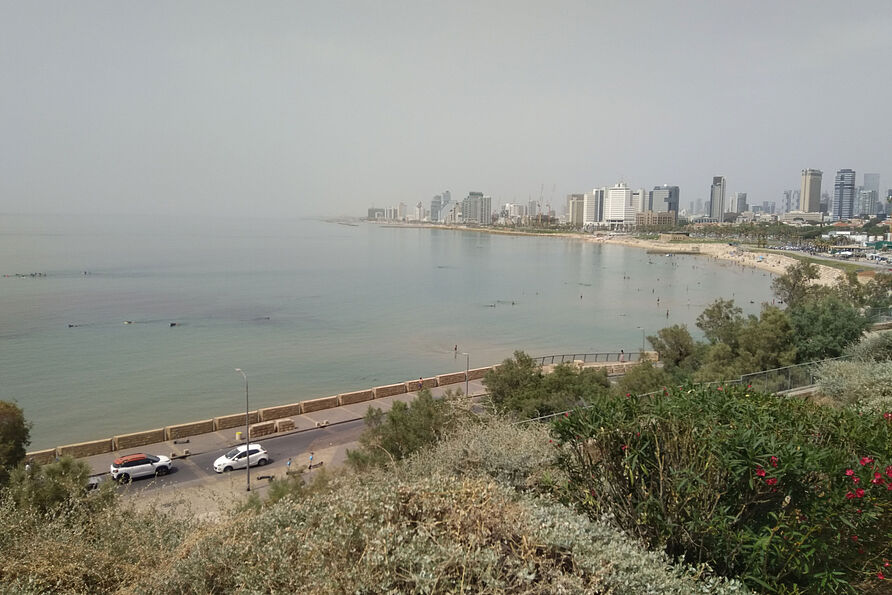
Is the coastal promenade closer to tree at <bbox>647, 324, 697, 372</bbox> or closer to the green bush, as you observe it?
the green bush

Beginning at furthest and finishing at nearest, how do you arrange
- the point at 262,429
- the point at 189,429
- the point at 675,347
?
1. the point at 675,347
2. the point at 262,429
3. the point at 189,429

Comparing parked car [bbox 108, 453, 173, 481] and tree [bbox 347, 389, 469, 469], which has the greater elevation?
tree [bbox 347, 389, 469, 469]

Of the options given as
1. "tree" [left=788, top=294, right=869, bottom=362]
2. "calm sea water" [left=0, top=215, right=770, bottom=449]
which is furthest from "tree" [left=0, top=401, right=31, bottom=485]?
"tree" [left=788, top=294, right=869, bottom=362]

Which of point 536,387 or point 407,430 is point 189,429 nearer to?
point 536,387

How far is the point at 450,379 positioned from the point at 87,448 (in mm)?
13620

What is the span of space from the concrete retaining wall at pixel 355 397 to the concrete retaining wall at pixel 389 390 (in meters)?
0.22

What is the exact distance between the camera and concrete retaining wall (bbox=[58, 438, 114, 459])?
17.5 metres

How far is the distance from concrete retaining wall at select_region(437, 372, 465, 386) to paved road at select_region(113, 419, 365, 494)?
5.38 metres

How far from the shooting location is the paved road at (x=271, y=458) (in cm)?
1570

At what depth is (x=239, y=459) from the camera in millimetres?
16609

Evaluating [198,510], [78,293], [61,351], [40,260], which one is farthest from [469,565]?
[40,260]

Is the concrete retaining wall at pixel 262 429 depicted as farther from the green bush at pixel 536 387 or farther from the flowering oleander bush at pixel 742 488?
the flowering oleander bush at pixel 742 488

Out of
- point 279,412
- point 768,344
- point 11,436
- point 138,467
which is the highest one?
point 768,344

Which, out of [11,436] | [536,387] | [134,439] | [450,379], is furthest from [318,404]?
[11,436]
